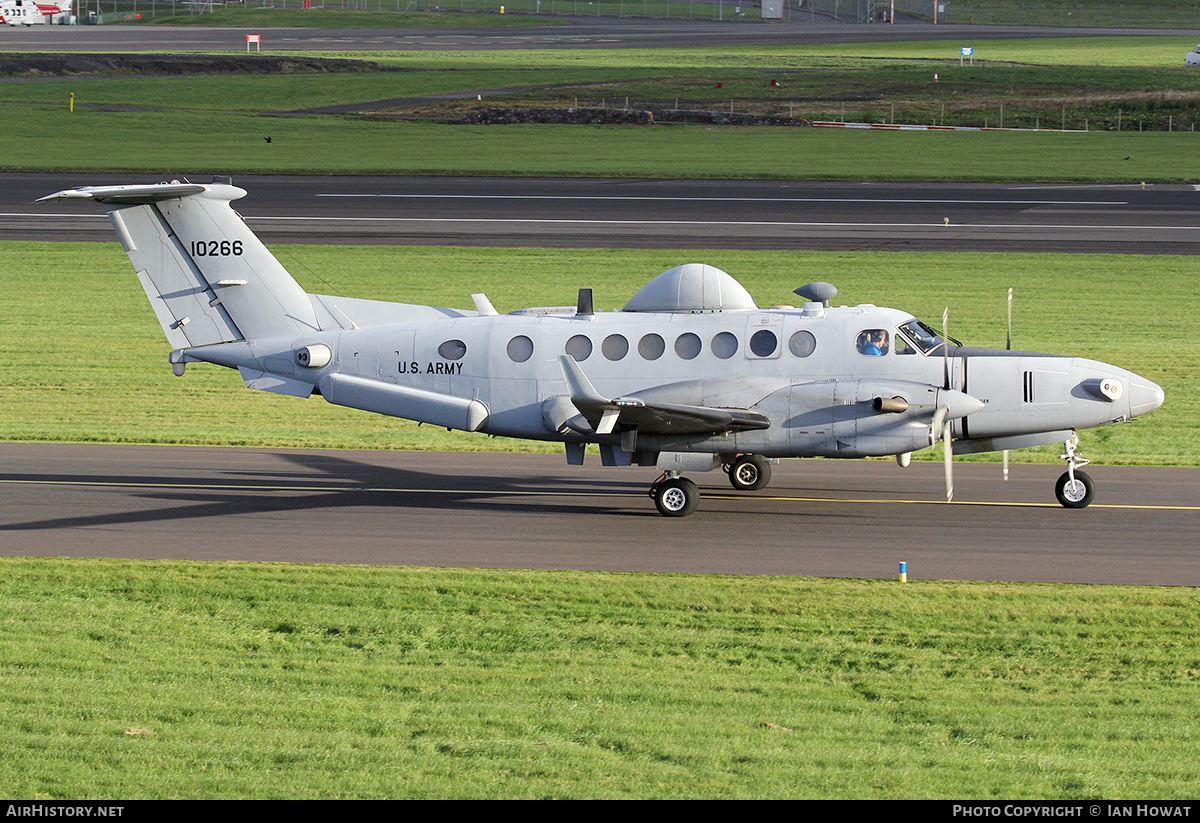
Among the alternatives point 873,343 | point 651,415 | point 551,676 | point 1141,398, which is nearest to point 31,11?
point 651,415

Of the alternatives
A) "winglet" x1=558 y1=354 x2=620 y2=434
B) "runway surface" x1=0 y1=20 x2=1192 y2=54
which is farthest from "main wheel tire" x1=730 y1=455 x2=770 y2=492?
"runway surface" x1=0 y1=20 x2=1192 y2=54

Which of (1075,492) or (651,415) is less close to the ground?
(651,415)

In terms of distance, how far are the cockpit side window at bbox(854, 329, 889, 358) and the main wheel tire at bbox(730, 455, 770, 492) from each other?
294 centimetres

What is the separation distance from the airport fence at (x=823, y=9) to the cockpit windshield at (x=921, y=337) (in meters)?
146

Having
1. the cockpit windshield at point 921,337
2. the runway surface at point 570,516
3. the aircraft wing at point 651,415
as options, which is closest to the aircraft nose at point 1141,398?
the runway surface at point 570,516

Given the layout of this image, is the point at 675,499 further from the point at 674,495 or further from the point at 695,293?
the point at 695,293

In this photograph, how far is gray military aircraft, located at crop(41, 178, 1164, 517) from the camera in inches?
754

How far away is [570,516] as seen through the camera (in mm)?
20188

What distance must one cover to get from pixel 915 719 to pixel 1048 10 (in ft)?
566

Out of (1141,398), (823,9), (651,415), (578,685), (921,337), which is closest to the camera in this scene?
(578,685)

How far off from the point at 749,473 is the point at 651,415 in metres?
3.28

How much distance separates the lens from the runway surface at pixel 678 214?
1800 inches

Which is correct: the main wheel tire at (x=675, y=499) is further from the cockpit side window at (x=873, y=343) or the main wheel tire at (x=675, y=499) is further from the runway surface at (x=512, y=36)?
the runway surface at (x=512, y=36)

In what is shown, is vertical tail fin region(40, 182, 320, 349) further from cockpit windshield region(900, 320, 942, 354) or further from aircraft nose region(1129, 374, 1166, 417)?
aircraft nose region(1129, 374, 1166, 417)
